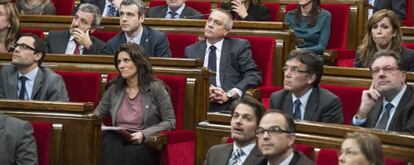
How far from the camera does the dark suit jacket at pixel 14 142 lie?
2219 mm

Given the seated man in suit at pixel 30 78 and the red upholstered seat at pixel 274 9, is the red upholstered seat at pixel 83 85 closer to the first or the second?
the seated man in suit at pixel 30 78

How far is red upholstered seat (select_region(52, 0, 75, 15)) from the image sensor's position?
3.63 metres

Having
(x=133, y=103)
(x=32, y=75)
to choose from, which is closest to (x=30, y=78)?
(x=32, y=75)

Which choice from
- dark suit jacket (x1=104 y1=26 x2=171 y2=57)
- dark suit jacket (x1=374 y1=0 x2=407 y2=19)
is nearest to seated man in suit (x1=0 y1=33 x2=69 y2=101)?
dark suit jacket (x1=104 y1=26 x2=171 y2=57)

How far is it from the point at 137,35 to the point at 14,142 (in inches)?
31.6

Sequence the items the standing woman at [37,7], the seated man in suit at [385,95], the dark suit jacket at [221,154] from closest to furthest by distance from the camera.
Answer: the dark suit jacket at [221,154] < the seated man in suit at [385,95] < the standing woman at [37,7]

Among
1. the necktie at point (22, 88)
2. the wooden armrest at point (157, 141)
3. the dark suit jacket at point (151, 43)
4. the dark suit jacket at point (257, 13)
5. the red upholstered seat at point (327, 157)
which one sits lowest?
the wooden armrest at point (157, 141)

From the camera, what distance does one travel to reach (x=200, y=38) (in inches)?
117

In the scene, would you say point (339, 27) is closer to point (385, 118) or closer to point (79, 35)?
point (79, 35)

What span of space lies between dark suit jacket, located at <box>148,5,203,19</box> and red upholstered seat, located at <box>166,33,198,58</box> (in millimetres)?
257

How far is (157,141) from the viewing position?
240 cm

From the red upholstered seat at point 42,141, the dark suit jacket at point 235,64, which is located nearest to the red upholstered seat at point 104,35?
the dark suit jacket at point 235,64

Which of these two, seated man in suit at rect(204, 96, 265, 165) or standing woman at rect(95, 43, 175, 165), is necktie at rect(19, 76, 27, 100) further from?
seated man in suit at rect(204, 96, 265, 165)

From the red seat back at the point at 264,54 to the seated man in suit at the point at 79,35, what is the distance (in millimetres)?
438
